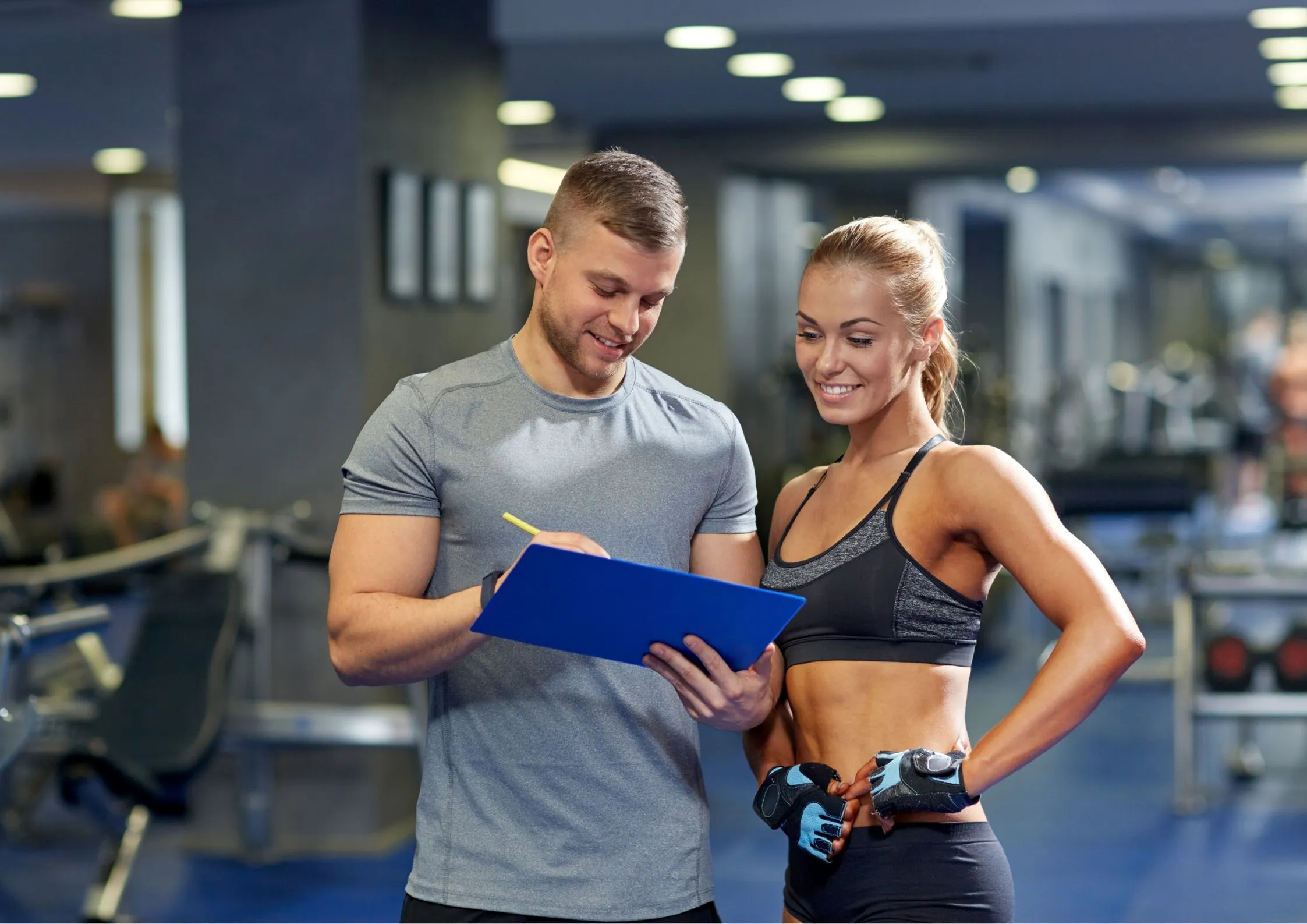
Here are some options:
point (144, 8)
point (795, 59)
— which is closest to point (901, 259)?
point (144, 8)

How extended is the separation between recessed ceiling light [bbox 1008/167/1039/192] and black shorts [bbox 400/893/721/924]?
8.11m

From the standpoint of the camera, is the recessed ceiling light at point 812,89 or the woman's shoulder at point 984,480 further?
the recessed ceiling light at point 812,89

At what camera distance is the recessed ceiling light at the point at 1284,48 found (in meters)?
6.29

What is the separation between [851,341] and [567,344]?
1.05ft

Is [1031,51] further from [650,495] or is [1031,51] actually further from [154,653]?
[650,495]

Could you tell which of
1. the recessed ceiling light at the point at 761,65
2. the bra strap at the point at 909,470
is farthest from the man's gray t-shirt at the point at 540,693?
the recessed ceiling light at the point at 761,65

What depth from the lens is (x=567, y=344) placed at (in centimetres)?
165

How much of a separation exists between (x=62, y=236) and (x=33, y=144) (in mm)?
3957

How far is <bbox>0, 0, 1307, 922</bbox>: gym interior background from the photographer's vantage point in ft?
14.1

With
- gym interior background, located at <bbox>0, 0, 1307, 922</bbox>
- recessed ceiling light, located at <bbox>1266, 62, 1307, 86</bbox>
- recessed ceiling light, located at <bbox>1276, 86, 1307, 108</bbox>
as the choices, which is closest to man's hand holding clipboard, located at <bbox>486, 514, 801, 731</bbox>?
gym interior background, located at <bbox>0, 0, 1307, 922</bbox>

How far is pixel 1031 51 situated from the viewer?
6.66 metres

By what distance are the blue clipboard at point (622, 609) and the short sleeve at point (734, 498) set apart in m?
0.24

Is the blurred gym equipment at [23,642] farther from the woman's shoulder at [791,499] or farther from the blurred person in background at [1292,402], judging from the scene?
the blurred person in background at [1292,402]

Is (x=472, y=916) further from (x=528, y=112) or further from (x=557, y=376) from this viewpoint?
(x=528, y=112)
